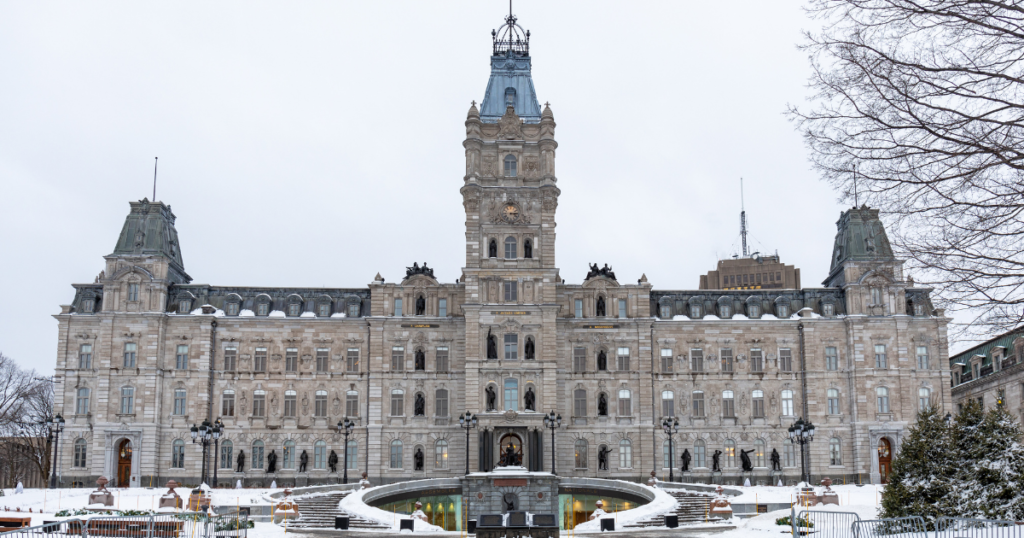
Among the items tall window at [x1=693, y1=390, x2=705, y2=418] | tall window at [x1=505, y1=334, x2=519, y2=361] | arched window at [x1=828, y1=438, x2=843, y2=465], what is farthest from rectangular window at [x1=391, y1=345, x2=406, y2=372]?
arched window at [x1=828, y1=438, x2=843, y2=465]

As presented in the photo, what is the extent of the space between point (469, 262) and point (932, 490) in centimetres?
4147

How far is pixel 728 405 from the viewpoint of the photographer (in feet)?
216

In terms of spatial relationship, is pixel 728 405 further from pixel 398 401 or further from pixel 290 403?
pixel 290 403

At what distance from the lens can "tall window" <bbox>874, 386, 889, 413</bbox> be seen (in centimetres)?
6450

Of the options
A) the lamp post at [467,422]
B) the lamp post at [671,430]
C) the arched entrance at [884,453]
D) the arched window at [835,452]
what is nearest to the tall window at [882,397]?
the arched entrance at [884,453]

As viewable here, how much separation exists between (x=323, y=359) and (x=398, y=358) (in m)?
5.40

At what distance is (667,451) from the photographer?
64938mm

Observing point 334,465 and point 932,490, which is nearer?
point 932,490

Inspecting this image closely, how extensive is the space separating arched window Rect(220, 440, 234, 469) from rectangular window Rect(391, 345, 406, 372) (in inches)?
491

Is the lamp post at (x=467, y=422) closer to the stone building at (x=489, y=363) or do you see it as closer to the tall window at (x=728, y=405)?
the stone building at (x=489, y=363)

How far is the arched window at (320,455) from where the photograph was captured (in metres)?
64.4

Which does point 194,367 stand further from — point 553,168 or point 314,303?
point 553,168

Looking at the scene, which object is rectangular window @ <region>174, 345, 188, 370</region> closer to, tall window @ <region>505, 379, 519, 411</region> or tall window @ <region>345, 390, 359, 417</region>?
tall window @ <region>345, 390, 359, 417</region>

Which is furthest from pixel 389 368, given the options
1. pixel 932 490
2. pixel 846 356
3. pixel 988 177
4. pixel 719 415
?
pixel 988 177
